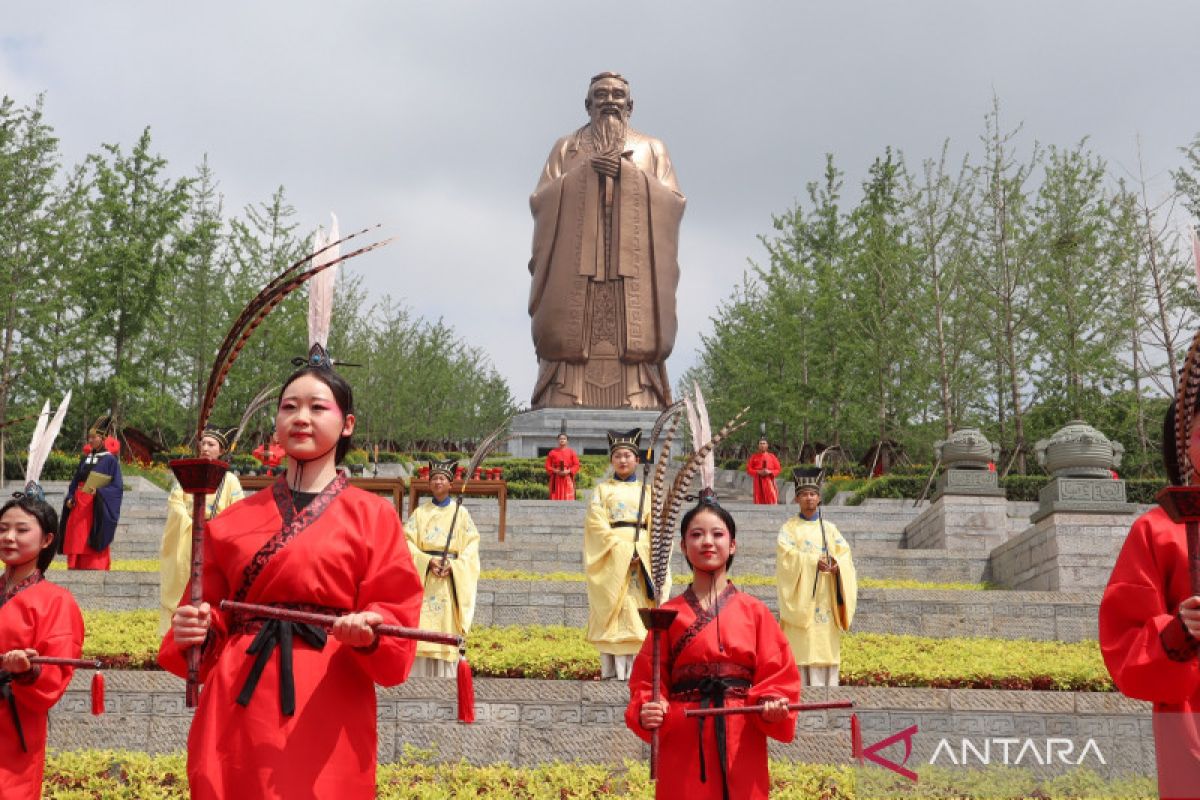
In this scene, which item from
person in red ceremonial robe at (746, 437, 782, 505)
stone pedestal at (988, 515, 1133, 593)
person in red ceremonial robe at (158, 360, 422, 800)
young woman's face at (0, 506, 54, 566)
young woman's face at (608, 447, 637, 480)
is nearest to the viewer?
person in red ceremonial robe at (158, 360, 422, 800)

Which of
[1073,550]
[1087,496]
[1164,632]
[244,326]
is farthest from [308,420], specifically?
[1087,496]

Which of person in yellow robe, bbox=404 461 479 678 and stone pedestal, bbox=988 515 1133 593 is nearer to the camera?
person in yellow robe, bbox=404 461 479 678

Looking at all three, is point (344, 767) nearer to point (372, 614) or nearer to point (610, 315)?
point (372, 614)

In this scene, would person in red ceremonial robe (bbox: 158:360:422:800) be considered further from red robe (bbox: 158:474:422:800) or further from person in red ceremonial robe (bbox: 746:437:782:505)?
person in red ceremonial robe (bbox: 746:437:782:505)

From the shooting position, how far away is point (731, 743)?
396 cm

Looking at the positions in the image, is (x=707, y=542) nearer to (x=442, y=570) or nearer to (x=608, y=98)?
(x=442, y=570)

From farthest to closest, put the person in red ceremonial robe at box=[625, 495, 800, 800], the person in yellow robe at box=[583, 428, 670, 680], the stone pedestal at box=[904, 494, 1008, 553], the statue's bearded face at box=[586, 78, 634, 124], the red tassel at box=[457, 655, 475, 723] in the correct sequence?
the statue's bearded face at box=[586, 78, 634, 124], the stone pedestal at box=[904, 494, 1008, 553], the person in yellow robe at box=[583, 428, 670, 680], the person in red ceremonial robe at box=[625, 495, 800, 800], the red tassel at box=[457, 655, 475, 723]

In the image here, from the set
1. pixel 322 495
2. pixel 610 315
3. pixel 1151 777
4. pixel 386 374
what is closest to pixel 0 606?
pixel 322 495

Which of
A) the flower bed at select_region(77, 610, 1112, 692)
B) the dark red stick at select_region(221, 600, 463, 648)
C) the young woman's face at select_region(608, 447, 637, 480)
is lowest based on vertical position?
the flower bed at select_region(77, 610, 1112, 692)

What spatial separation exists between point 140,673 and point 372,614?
4678 mm

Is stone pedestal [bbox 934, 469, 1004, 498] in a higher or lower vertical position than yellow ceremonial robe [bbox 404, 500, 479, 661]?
higher

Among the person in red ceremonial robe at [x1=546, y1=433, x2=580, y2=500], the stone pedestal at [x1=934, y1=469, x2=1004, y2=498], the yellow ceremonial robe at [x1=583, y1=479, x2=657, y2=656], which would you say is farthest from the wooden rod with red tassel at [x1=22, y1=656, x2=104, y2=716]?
the person in red ceremonial robe at [x1=546, y1=433, x2=580, y2=500]

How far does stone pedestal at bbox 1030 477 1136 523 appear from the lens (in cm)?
1188

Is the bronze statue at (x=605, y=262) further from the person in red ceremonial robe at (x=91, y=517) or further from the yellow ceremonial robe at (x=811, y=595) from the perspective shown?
the yellow ceremonial robe at (x=811, y=595)
